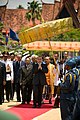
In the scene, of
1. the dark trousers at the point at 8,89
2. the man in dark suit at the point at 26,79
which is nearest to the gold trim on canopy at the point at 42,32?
the man in dark suit at the point at 26,79

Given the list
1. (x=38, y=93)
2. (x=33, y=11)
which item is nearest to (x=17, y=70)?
(x=38, y=93)

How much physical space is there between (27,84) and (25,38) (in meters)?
2.85

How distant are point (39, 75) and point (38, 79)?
0.14 m

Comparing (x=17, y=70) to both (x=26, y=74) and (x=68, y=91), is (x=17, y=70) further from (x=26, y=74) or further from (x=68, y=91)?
(x=68, y=91)

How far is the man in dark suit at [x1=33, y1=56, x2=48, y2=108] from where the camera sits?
12711 mm

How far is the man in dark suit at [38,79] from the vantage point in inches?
500

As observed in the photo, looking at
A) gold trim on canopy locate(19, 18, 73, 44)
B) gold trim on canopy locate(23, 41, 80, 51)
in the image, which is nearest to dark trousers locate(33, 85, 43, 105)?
gold trim on canopy locate(19, 18, 73, 44)

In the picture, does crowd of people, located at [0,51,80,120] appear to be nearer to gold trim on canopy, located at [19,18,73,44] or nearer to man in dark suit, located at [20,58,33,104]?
man in dark suit, located at [20,58,33,104]

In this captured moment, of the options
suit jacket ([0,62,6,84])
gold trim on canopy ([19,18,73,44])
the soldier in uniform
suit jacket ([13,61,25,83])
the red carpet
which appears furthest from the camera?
suit jacket ([13,61,25,83])

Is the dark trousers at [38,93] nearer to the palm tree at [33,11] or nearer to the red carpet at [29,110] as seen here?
the red carpet at [29,110]

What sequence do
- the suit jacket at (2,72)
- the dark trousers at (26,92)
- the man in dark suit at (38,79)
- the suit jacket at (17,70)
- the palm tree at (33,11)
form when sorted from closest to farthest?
the man in dark suit at (38,79)
the suit jacket at (2,72)
the dark trousers at (26,92)
the suit jacket at (17,70)
the palm tree at (33,11)

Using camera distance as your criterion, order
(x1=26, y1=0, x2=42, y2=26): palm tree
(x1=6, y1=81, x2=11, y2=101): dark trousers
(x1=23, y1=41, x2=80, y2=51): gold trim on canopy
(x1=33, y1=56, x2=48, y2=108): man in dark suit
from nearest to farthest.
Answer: (x1=33, y1=56, x2=48, y2=108): man in dark suit < (x1=6, y1=81, x2=11, y2=101): dark trousers < (x1=23, y1=41, x2=80, y2=51): gold trim on canopy < (x1=26, y1=0, x2=42, y2=26): palm tree

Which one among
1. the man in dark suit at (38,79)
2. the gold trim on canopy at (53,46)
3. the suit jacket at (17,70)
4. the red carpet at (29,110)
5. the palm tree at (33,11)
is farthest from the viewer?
the palm tree at (33,11)

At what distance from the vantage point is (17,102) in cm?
1409
